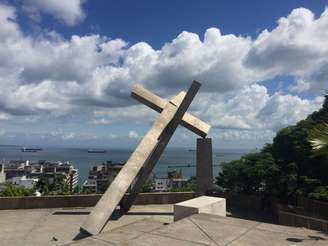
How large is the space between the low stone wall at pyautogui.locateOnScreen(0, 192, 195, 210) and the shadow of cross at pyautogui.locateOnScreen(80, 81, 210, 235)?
2875 millimetres

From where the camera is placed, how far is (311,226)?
13.8m

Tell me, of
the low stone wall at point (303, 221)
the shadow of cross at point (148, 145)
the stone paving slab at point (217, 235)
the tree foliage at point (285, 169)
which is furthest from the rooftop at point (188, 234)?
the tree foliage at point (285, 169)

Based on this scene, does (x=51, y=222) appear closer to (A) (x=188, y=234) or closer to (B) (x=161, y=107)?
(B) (x=161, y=107)

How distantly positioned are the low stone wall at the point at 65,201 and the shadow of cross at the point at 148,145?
2.87 metres

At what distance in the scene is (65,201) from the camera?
58.5 feet

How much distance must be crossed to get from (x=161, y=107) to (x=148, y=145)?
9.07 ft

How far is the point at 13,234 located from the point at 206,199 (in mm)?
6710

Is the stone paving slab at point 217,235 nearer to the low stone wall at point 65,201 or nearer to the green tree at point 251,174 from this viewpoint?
the low stone wall at point 65,201

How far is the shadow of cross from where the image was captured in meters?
12.4

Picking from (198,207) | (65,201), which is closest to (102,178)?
(65,201)

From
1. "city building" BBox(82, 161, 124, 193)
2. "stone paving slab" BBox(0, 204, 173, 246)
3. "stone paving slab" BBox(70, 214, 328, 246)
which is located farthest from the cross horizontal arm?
"city building" BBox(82, 161, 124, 193)

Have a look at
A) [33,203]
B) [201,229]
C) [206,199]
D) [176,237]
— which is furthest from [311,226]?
[33,203]

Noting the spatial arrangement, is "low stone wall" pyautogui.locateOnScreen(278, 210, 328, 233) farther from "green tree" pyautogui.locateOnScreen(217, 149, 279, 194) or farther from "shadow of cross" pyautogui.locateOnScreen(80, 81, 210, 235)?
"shadow of cross" pyautogui.locateOnScreen(80, 81, 210, 235)

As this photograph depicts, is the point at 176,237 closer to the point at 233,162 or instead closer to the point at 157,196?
the point at 157,196
